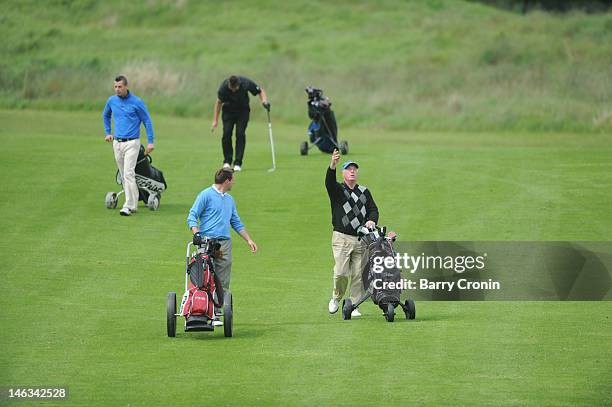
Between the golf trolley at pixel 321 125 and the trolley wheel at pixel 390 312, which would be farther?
the golf trolley at pixel 321 125

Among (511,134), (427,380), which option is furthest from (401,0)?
(427,380)

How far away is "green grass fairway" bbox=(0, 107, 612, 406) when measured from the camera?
12.5 meters

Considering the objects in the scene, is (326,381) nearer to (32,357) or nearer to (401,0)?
(32,357)

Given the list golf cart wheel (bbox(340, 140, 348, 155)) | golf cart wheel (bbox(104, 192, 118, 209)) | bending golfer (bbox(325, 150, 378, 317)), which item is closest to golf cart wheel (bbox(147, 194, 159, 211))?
golf cart wheel (bbox(104, 192, 118, 209))

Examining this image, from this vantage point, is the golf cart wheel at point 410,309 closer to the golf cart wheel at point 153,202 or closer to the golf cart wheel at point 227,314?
the golf cart wheel at point 227,314

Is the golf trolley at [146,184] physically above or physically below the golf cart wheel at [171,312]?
below

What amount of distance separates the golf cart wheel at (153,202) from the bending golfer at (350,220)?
898 cm

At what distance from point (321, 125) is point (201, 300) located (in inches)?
695

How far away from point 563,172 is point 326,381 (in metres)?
18.6

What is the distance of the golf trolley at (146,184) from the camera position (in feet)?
79.0

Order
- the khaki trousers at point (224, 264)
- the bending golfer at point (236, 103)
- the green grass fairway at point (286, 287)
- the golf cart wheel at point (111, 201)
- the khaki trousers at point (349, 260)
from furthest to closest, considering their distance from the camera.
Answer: the bending golfer at point (236, 103), the golf cart wheel at point (111, 201), the khaki trousers at point (349, 260), the khaki trousers at point (224, 264), the green grass fairway at point (286, 287)

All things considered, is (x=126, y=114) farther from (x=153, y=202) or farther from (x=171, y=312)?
(x=171, y=312)

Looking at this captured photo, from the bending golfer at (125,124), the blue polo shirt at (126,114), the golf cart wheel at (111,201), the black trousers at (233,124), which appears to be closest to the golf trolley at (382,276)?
the bending golfer at (125,124)

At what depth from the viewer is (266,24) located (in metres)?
74.7
